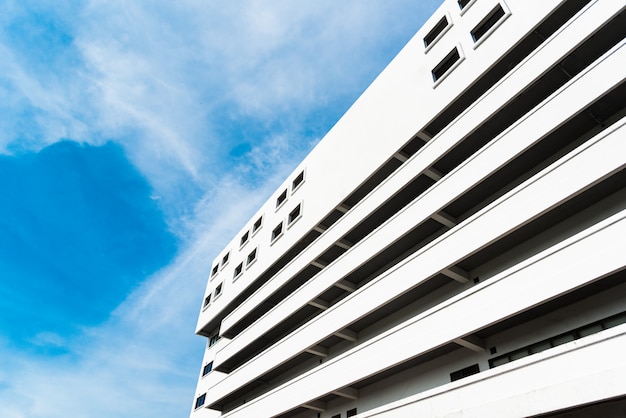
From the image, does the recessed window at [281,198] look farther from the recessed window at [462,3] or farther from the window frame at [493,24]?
the window frame at [493,24]

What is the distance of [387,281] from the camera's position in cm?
1659

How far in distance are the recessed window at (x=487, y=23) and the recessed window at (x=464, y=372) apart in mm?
12793

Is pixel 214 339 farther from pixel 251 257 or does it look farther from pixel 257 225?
pixel 257 225

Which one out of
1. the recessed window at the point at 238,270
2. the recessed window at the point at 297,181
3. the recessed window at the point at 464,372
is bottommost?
the recessed window at the point at 464,372

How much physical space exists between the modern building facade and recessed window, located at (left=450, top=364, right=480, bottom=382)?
0.05m

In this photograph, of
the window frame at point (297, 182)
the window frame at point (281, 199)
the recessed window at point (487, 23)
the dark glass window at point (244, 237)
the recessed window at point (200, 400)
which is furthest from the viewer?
the dark glass window at point (244, 237)

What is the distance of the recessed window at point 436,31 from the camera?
20.1 metres

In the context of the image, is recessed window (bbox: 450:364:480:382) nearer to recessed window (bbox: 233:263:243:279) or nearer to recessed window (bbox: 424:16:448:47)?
recessed window (bbox: 424:16:448:47)

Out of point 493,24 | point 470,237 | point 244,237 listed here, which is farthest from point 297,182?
point 470,237

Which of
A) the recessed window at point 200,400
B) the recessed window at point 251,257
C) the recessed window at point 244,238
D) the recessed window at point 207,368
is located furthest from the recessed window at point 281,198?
the recessed window at point 200,400

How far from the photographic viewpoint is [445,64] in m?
19.0

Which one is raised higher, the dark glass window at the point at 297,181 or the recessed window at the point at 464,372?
the dark glass window at the point at 297,181

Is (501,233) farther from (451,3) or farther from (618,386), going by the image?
(451,3)

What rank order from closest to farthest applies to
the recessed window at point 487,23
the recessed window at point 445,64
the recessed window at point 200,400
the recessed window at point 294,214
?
the recessed window at point 487,23
the recessed window at point 445,64
the recessed window at point 294,214
the recessed window at point 200,400
